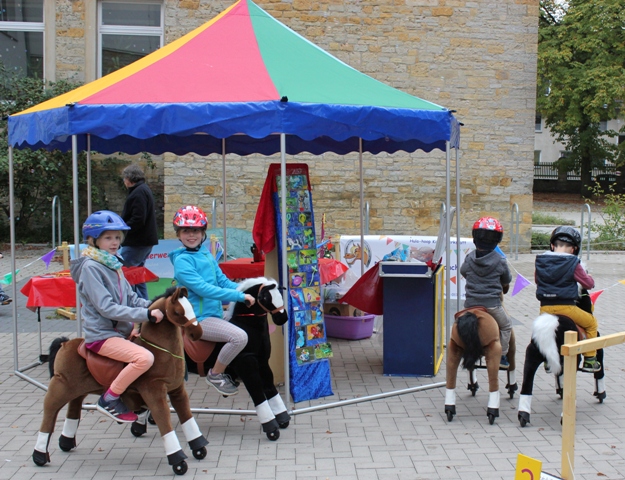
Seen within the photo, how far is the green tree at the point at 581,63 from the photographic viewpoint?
30203 mm

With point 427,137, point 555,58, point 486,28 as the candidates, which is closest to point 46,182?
point 486,28

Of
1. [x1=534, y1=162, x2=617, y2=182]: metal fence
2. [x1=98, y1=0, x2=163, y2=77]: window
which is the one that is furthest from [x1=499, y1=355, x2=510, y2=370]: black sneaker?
[x1=534, y1=162, x2=617, y2=182]: metal fence

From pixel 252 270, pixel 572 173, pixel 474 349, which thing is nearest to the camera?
pixel 474 349

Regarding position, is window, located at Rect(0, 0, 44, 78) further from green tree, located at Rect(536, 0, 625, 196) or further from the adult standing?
green tree, located at Rect(536, 0, 625, 196)

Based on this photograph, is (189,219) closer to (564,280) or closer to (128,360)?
(128,360)

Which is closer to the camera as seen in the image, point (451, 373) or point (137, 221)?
point (451, 373)

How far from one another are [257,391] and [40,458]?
1.45 m

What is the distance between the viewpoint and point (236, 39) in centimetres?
652

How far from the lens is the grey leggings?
4922 mm

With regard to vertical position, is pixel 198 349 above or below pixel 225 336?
below

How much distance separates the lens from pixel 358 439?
505 centimetres

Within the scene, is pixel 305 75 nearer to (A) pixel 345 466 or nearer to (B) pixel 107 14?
(A) pixel 345 466

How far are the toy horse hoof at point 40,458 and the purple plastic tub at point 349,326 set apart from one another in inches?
160

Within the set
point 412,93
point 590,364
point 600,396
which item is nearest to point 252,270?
point 590,364
